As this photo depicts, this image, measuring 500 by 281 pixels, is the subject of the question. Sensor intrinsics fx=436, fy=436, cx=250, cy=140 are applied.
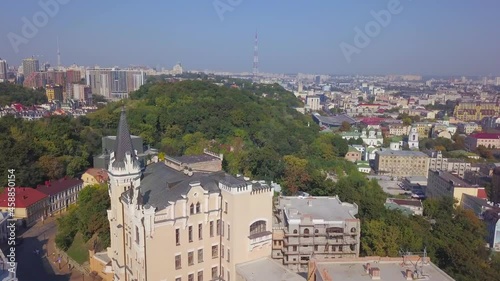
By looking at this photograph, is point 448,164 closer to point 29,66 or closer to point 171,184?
point 171,184

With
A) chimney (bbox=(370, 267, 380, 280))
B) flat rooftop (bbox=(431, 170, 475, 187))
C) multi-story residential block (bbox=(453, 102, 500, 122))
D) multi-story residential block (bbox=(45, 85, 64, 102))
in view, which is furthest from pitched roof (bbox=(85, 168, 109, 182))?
multi-story residential block (bbox=(453, 102, 500, 122))

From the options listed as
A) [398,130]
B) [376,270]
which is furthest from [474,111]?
[376,270]

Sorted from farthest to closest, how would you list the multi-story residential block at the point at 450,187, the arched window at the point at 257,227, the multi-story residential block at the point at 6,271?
the multi-story residential block at the point at 450,187 → the arched window at the point at 257,227 → the multi-story residential block at the point at 6,271

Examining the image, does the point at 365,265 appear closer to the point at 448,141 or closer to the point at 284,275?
the point at 284,275

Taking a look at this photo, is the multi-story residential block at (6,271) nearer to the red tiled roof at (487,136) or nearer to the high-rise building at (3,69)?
the red tiled roof at (487,136)

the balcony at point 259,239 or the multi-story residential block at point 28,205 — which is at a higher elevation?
the balcony at point 259,239

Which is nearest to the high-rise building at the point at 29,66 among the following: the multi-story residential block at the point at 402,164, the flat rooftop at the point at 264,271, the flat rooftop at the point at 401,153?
the flat rooftop at the point at 401,153

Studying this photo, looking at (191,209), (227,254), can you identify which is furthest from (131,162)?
(227,254)

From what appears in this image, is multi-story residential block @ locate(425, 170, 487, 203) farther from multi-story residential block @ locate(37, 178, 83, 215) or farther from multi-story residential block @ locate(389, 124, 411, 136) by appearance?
multi-story residential block @ locate(389, 124, 411, 136)
